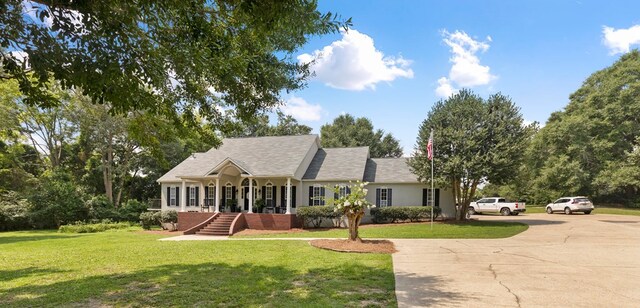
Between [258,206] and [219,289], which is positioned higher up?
[258,206]

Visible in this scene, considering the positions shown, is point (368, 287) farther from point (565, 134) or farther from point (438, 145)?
point (565, 134)

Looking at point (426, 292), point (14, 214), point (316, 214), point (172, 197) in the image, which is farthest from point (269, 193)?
point (426, 292)

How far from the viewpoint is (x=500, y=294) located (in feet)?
24.2

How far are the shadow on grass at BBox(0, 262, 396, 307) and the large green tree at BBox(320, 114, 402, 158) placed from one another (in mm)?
40242

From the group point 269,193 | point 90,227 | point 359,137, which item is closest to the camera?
point 90,227

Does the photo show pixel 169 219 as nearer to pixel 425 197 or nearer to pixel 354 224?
pixel 354 224

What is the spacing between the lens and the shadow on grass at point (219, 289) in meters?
6.82

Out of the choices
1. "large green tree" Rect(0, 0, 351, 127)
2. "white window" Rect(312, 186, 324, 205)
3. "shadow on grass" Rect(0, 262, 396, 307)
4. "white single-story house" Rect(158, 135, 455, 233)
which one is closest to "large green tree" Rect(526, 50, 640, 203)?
"white single-story house" Rect(158, 135, 455, 233)

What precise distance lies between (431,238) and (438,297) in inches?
388

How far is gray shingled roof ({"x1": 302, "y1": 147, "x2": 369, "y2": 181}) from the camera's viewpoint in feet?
83.3

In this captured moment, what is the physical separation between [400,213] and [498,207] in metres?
12.8

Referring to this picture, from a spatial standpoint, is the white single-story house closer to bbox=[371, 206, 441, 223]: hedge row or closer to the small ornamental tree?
bbox=[371, 206, 441, 223]: hedge row

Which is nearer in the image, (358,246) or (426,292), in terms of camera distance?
(426,292)

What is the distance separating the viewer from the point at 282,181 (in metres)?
25.7
